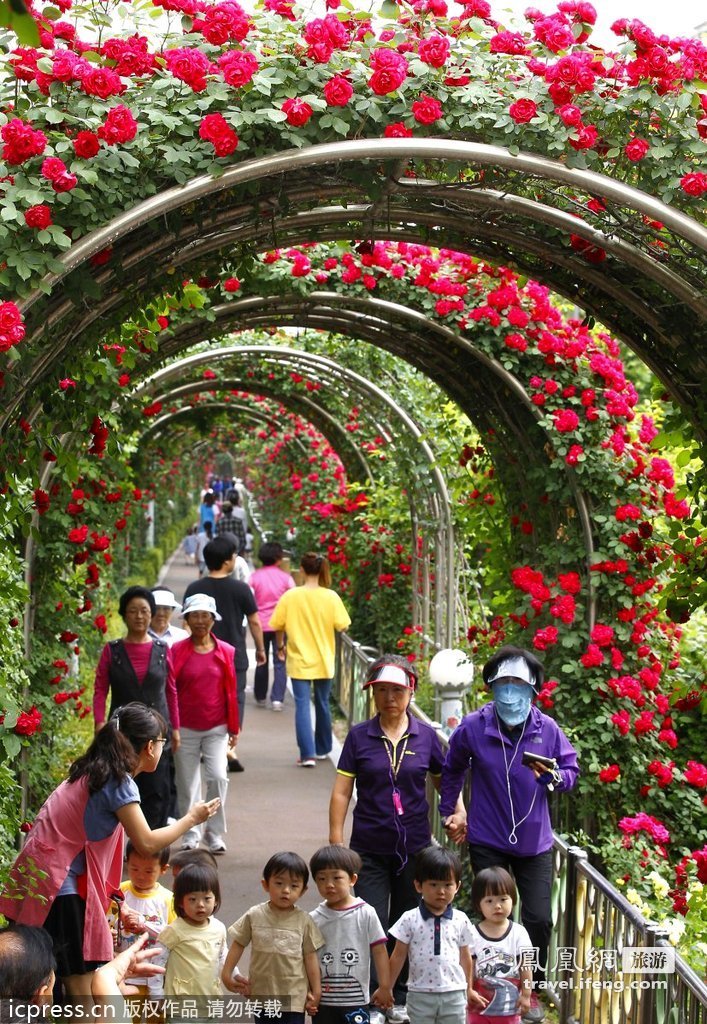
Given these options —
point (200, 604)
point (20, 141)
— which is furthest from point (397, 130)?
point (200, 604)

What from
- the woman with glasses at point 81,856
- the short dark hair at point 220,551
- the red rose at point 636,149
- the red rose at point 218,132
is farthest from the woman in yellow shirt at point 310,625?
the red rose at point 218,132

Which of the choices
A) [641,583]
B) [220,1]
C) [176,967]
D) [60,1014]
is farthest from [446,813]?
[220,1]

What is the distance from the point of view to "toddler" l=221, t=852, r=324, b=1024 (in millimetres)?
4102

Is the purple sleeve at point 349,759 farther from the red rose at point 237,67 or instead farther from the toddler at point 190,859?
the red rose at point 237,67

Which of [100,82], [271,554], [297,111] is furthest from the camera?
[271,554]

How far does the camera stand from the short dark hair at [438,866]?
165 inches

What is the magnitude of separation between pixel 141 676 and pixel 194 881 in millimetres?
2680

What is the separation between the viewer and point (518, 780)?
489 centimetres

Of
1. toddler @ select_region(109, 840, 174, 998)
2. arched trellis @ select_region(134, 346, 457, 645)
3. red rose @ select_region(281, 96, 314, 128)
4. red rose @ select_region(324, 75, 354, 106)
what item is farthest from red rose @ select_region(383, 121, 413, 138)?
arched trellis @ select_region(134, 346, 457, 645)

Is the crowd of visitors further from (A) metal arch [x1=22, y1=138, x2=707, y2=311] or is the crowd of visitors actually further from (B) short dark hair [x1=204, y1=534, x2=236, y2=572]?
(B) short dark hair [x1=204, y1=534, x2=236, y2=572]

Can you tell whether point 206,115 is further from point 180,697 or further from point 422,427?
point 422,427

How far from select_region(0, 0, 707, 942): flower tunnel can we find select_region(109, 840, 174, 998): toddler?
1.97 ft

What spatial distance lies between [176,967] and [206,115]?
2612 mm

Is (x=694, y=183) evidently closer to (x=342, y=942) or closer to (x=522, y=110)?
(x=522, y=110)
